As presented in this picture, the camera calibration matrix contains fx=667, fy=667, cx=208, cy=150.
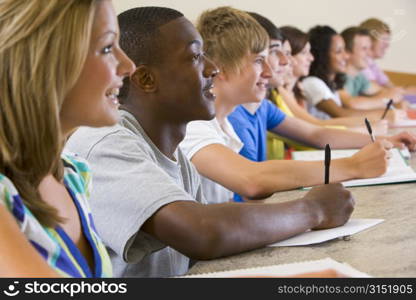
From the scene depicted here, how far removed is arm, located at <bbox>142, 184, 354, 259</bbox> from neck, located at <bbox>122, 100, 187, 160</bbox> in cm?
23

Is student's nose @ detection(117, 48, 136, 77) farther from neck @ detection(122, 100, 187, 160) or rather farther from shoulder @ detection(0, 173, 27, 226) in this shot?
neck @ detection(122, 100, 187, 160)

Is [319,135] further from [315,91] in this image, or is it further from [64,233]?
[64,233]

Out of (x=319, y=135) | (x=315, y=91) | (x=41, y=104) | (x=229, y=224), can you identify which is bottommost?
(x=315, y=91)

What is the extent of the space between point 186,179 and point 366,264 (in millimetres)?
479

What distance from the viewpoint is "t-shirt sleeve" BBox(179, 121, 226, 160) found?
1.58m

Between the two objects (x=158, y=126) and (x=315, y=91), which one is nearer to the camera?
(x=158, y=126)

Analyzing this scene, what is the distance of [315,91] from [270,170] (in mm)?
2126

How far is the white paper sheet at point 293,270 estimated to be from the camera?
85 cm

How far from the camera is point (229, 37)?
1.92 meters

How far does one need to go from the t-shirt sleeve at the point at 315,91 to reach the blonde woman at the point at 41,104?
2.86 meters

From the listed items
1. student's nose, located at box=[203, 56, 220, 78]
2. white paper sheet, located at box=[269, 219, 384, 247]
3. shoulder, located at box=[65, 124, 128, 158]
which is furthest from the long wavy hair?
shoulder, located at box=[65, 124, 128, 158]

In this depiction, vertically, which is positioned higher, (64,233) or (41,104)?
(41,104)

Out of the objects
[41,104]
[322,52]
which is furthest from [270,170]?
[322,52]

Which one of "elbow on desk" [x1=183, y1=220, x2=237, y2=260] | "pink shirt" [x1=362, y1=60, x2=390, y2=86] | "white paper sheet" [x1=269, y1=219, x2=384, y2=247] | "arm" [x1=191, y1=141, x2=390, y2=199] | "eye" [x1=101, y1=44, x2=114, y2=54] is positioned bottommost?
"pink shirt" [x1=362, y1=60, x2=390, y2=86]
